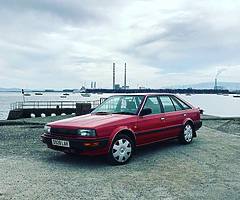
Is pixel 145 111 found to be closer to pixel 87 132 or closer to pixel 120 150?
pixel 120 150

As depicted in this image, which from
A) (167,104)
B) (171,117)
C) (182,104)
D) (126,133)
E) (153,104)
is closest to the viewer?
(126,133)

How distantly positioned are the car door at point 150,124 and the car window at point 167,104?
0.23 metres

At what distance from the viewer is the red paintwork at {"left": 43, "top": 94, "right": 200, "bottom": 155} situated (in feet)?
20.4

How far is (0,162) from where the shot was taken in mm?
6695

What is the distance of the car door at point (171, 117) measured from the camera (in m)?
7.89

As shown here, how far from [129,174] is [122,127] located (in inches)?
44.9

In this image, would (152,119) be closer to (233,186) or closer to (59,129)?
(59,129)

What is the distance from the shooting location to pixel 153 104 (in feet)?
25.3

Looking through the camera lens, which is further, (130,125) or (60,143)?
(130,125)

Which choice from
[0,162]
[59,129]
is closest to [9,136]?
[0,162]

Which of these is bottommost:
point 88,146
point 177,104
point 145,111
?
point 88,146

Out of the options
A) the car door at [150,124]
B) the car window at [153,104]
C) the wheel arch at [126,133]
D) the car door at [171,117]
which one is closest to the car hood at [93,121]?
the wheel arch at [126,133]

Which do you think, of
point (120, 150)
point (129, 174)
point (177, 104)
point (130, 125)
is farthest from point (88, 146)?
point (177, 104)

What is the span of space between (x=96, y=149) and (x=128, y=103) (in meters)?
1.78
